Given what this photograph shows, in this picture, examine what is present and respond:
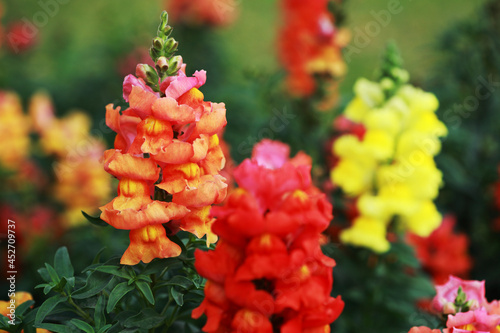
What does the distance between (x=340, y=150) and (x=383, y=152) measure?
6.5 inches

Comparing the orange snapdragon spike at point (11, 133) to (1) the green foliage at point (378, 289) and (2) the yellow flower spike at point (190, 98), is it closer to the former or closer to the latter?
(1) the green foliage at point (378, 289)

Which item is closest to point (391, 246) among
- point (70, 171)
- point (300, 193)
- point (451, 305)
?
point (451, 305)

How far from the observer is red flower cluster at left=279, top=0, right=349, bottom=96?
2244mm

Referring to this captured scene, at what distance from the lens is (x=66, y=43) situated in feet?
13.1

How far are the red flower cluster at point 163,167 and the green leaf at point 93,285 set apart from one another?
0.17 ft

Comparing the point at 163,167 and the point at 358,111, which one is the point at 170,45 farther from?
the point at 358,111

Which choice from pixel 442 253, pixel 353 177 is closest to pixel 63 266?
pixel 353 177

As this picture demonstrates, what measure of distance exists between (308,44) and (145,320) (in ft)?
5.62

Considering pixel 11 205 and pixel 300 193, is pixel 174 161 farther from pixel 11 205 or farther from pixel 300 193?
pixel 11 205

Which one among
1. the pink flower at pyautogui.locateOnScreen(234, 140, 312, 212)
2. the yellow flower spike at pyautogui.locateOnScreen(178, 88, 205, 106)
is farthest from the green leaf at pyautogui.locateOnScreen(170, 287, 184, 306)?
the yellow flower spike at pyautogui.locateOnScreen(178, 88, 205, 106)

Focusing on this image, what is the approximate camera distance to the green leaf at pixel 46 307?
88 centimetres

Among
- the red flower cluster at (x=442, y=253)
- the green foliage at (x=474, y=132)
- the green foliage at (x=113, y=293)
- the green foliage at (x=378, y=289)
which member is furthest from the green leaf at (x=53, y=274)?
the green foliage at (x=474, y=132)

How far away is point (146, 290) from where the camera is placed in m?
0.90

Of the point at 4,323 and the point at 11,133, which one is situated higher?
the point at 11,133
